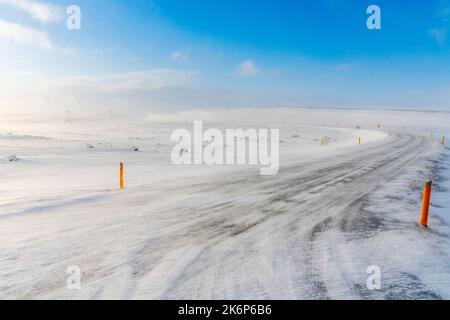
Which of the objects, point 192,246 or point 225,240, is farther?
point 225,240

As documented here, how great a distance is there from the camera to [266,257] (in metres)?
5.50

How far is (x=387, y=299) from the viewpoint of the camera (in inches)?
170

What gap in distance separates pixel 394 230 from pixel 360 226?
0.72m

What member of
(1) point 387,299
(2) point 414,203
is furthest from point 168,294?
(2) point 414,203

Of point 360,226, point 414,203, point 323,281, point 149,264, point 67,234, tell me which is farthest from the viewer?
point 414,203

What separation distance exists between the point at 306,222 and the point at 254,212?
149cm
